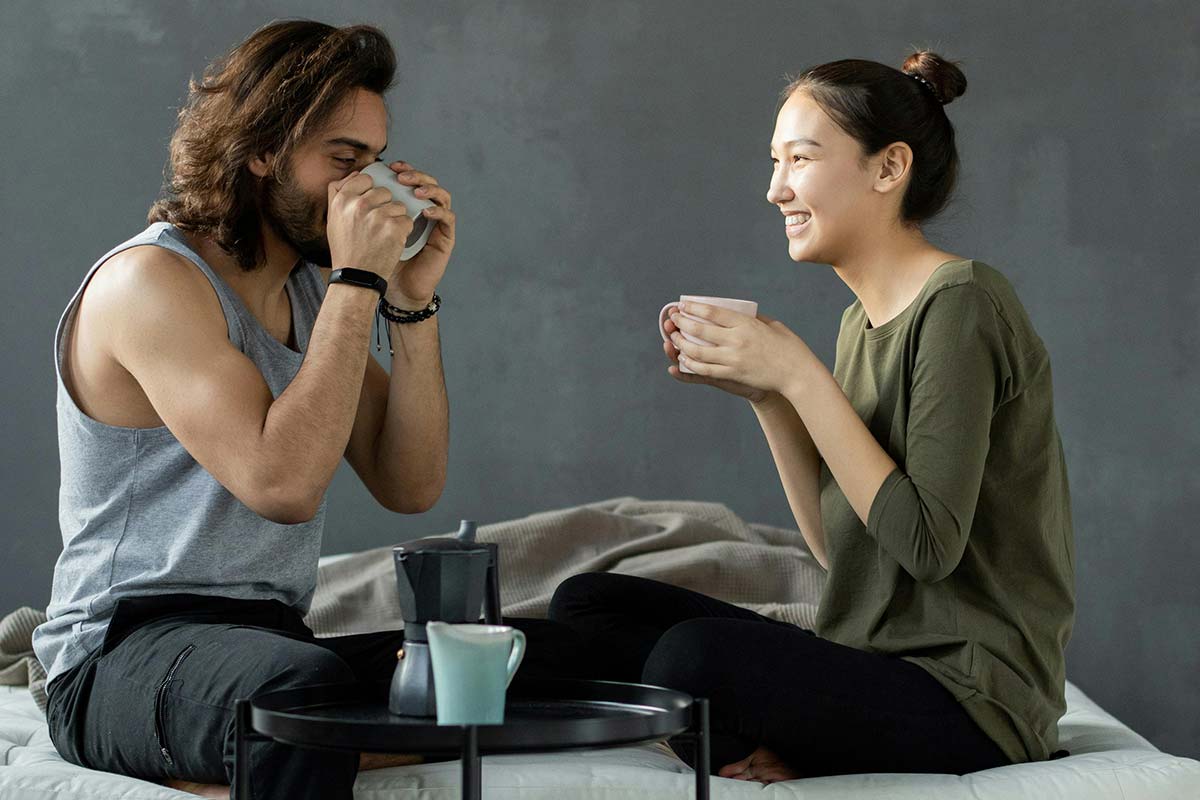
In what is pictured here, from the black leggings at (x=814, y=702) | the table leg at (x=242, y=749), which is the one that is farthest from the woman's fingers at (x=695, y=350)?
the table leg at (x=242, y=749)

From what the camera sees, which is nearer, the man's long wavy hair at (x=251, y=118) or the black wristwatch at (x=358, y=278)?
the black wristwatch at (x=358, y=278)

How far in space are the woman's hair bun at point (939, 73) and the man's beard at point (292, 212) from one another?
76 cm

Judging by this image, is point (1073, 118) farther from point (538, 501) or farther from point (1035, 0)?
point (538, 501)

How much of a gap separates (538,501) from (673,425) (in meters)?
0.40

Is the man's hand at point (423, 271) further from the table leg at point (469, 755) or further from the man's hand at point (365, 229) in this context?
the table leg at point (469, 755)

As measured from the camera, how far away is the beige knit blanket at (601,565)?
91.3 inches

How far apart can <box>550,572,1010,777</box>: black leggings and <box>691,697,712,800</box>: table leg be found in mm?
211

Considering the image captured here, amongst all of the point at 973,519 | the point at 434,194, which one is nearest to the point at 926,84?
the point at 973,519

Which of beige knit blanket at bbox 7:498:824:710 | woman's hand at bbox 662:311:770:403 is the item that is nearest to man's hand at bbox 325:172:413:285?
woman's hand at bbox 662:311:770:403

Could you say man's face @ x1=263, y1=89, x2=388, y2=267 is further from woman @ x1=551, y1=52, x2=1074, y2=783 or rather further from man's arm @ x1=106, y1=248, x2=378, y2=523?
woman @ x1=551, y1=52, x2=1074, y2=783

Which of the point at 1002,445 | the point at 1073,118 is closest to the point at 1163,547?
the point at 1073,118

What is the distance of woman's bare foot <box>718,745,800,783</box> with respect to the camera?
53.9 inches

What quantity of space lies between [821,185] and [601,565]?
3.50 feet

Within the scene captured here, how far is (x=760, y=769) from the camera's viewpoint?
138cm
